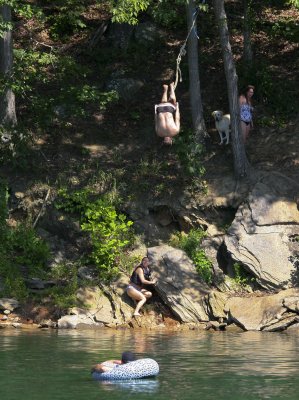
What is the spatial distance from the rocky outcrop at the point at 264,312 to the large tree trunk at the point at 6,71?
8297 millimetres

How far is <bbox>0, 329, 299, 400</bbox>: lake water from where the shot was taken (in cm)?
1323

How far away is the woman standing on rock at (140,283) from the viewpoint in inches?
868

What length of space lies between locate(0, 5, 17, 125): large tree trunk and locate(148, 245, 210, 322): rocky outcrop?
5.95 metres

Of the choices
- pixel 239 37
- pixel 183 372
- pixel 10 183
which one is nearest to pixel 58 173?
pixel 10 183

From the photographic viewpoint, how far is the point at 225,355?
55.4 ft

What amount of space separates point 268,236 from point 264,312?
94.7 inches

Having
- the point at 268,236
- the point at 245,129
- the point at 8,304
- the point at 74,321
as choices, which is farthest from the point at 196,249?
the point at 8,304

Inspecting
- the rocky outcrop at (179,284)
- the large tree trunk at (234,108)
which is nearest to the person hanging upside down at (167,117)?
the rocky outcrop at (179,284)

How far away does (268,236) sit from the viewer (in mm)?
22969

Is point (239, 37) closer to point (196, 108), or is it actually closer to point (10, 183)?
point (196, 108)

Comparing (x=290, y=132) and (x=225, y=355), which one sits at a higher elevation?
(x=290, y=132)

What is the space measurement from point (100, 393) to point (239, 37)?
19.5m

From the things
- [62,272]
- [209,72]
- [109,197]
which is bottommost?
[62,272]

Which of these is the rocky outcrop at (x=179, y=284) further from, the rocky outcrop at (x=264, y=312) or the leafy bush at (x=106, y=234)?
the leafy bush at (x=106, y=234)
